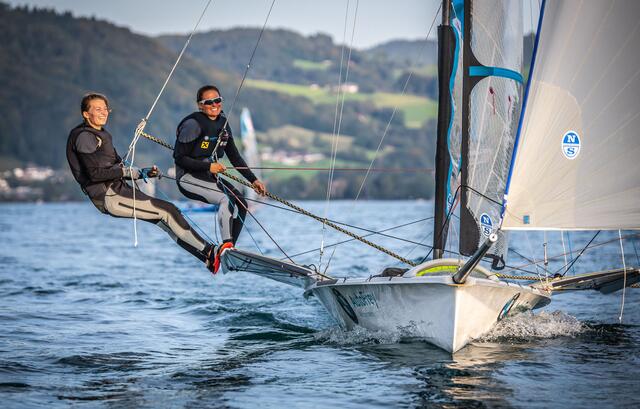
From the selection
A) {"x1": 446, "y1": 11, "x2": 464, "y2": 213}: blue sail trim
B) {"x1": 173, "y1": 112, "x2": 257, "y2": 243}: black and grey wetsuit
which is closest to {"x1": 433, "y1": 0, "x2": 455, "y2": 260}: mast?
{"x1": 446, "y1": 11, "x2": 464, "y2": 213}: blue sail trim

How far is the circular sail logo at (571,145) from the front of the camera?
9766 mm

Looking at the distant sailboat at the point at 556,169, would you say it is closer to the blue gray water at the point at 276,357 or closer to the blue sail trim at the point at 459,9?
the blue gray water at the point at 276,357

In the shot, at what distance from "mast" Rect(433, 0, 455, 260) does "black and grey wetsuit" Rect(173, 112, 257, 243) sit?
2.30 meters

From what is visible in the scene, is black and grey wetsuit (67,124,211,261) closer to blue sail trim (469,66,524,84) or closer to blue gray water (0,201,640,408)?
blue gray water (0,201,640,408)

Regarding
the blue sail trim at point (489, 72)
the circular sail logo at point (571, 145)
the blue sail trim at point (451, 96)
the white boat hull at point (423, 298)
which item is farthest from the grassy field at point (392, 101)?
the circular sail logo at point (571, 145)

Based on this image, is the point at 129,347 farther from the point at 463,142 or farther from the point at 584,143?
the point at 584,143

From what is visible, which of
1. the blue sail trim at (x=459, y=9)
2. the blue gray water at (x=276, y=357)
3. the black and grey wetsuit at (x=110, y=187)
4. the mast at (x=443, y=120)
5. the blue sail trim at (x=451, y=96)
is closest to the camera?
the blue gray water at (x=276, y=357)

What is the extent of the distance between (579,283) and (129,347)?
5.74m

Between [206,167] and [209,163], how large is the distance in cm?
6

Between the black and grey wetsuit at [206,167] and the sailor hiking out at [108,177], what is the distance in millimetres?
472

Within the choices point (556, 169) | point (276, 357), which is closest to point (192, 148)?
point (276, 357)

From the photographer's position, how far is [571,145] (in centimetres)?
980

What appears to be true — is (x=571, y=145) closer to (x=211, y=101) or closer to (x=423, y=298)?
(x=423, y=298)

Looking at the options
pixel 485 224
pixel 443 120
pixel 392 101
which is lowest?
pixel 485 224
